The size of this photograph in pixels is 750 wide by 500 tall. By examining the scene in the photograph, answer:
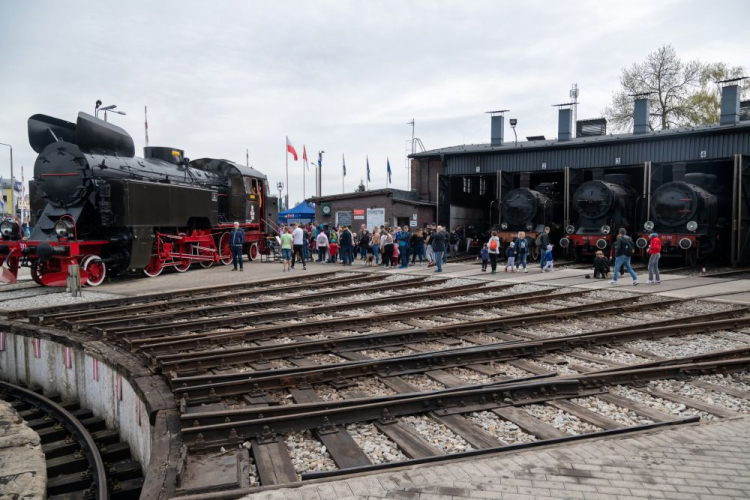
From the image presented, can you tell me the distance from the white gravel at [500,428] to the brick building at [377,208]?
20.2 metres

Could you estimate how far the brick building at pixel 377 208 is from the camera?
82.8 ft

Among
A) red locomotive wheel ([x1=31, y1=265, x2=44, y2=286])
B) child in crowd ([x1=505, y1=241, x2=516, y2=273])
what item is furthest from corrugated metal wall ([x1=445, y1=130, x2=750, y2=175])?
red locomotive wheel ([x1=31, y1=265, x2=44, y2=286])

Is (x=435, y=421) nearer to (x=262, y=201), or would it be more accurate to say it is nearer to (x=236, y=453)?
(x=236, y=453)

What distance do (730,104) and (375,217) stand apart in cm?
1504

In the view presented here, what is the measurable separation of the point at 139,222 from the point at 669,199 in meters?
17.3

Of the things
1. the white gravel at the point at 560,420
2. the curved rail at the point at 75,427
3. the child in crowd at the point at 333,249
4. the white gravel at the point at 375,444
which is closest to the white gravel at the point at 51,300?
the curved rail at the point at 75,427

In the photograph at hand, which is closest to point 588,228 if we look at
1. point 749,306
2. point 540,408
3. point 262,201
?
point 749,306

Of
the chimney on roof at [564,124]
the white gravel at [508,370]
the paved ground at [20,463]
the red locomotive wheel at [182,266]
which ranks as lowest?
the paved ground at [20,463]

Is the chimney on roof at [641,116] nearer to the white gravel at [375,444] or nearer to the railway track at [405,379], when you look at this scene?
the railway track at [405,379]

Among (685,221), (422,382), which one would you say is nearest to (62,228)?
(422,382)

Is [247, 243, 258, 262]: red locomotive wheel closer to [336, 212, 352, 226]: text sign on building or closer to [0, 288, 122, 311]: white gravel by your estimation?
[336, 212, 352, 226]: text sign on building

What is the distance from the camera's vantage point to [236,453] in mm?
4062

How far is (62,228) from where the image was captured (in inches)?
506

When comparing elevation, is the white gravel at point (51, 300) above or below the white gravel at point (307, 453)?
above
